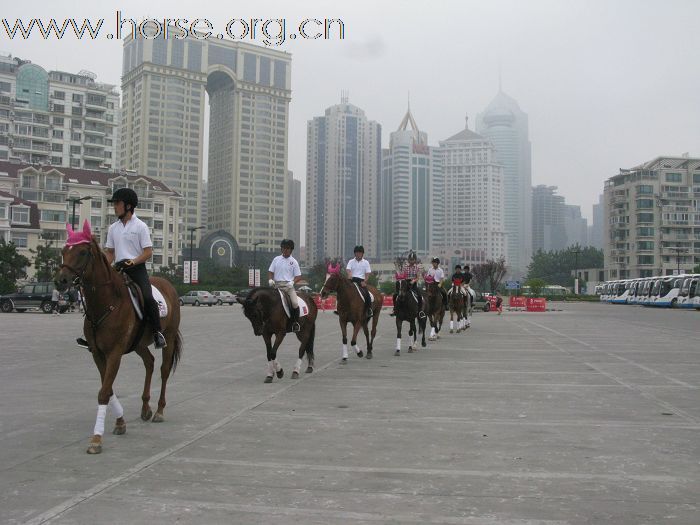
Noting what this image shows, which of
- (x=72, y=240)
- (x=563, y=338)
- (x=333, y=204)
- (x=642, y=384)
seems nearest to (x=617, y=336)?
(x=563, y=338)

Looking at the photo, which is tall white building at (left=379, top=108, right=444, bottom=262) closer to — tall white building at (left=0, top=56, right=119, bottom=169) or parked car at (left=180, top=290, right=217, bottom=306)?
tall white building at (left=0, top=56, right=119, bottom=169)

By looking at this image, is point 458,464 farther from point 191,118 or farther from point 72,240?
point 191,118

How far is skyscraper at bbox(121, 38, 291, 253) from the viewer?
153750 mm

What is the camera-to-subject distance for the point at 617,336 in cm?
1917

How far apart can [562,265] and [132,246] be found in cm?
13906

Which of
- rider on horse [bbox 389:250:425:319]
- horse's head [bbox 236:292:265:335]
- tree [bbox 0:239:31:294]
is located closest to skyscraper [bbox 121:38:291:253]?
tree [bbox 0:239:31:294]

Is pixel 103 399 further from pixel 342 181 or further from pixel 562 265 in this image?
pixel 342 181

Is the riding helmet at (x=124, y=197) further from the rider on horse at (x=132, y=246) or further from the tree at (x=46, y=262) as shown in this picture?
the tree at (x=46, y=262)

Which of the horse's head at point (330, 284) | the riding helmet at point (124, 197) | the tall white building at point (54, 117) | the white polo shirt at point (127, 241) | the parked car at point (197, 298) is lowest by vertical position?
the parked car at point (197, 298)

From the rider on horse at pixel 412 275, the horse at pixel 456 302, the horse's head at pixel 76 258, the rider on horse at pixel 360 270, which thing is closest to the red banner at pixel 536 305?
the horse at pixel 456 302

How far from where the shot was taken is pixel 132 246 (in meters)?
6.44

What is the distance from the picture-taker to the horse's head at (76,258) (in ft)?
17.5

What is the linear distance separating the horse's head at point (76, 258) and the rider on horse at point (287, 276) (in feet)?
14.2

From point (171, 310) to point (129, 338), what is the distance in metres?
0.99
